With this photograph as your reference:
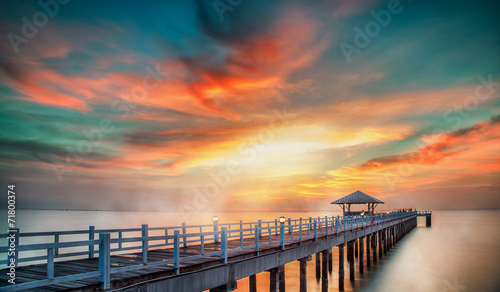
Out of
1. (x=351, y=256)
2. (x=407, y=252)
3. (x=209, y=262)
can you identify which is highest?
(x=209, y=262)

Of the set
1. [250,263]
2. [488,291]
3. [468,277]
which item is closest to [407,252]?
[468,277]

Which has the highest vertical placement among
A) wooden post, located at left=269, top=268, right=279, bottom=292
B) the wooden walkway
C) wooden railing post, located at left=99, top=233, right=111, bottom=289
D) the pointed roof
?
wooden railing post, located at left=99, top=233, right=111, bottom=289

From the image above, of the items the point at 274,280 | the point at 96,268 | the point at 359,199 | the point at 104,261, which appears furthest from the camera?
the point at 359,199

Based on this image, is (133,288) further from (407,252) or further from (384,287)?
(407,252)

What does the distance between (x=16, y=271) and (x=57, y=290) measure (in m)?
3.43

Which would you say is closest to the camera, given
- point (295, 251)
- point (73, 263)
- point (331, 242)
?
point (73, 263)

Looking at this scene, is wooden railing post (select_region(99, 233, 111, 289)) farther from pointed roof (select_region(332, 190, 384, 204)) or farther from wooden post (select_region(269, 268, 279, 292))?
pointed roof (select_region(332, 190, 384, 204))

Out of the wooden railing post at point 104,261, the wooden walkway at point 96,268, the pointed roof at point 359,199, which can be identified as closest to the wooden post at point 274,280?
the wooden walkway at point 96,268

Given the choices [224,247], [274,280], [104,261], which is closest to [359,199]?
[274,280]

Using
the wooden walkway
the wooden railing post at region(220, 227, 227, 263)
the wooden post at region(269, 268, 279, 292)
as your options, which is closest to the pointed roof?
the wooden post at region(269, 268, 279, 292)

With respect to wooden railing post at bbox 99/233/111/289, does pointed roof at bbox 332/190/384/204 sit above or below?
below

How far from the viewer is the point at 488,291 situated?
93.1 feet

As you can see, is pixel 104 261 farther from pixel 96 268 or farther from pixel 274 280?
pixel 274 280

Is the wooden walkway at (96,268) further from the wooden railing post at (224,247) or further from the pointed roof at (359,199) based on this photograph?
the pointed roof at (359,199)
